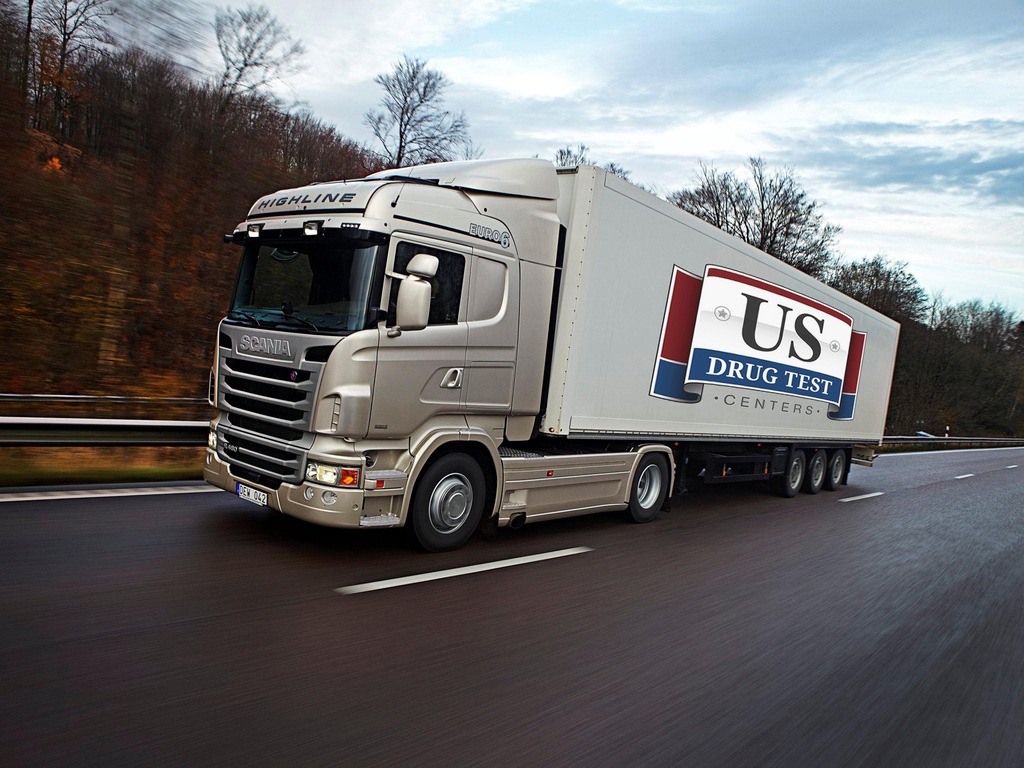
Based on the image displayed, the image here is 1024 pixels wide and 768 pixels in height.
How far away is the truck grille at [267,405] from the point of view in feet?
18.4

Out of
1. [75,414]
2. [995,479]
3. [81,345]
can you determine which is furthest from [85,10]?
[995,479]

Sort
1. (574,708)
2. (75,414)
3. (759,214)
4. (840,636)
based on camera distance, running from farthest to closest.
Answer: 1. (759,214)
2. (75,414)
3. (840,636)
4. (574,708)

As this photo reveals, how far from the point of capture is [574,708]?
12.3 feet

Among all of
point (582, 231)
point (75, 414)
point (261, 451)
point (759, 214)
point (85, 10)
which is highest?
point (759, 214)

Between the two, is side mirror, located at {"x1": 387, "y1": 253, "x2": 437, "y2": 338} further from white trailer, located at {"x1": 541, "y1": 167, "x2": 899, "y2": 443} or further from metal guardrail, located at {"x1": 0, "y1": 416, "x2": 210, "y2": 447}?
metal guardrail, located at {"x1": 0, "y1": 416, "x2": 210, "y2": 447}

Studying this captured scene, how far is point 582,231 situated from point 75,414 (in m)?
9.24

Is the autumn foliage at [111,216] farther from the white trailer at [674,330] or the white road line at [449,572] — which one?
the white road line at [449,572]

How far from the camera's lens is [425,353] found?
5918 millimetres

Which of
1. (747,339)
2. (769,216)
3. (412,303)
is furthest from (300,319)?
(769,216)

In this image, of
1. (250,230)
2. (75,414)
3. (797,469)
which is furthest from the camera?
(797,469)

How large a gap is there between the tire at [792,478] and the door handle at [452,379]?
26.4 feet

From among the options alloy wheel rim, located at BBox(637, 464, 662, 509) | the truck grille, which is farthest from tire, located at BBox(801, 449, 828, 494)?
the truck grille

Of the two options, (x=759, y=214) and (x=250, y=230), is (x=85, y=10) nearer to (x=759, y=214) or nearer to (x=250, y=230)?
(x=250, y=230)

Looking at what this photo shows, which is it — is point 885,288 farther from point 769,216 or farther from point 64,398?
point 64,398
